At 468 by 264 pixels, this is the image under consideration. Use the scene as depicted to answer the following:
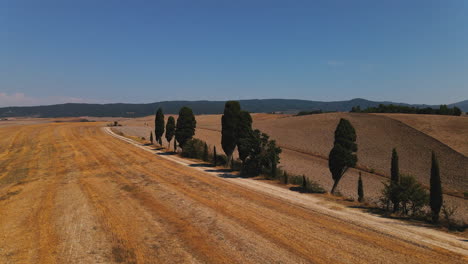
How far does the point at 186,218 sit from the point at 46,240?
5503mm

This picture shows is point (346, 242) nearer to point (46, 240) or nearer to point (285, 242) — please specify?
point (285, 242)

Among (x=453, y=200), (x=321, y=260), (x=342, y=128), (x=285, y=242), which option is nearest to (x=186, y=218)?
(x=285, y=242)

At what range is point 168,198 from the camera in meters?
15.3

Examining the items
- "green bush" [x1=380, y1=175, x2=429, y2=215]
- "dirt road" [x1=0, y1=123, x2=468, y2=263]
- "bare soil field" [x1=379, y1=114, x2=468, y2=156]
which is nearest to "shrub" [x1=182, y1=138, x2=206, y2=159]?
"dirt road" [x1=0, y1=123, x2=468, y2=263]

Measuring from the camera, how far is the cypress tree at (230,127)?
27.7 m

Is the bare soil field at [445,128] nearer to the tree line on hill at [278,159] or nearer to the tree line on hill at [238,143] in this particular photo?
the tree line on hill at [278,159]

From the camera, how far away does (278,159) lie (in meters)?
22.9

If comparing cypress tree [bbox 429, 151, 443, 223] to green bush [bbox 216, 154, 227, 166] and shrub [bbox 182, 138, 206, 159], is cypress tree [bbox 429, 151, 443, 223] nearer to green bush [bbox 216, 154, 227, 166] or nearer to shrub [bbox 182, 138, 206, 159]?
green bush [bbox 216, 154, 227, 166]

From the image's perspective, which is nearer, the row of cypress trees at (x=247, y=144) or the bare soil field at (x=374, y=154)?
the row of cypress trees at (x=247, y=144)

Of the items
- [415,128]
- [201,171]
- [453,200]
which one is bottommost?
[453,200]

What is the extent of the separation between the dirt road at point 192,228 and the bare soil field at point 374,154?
16.0 m

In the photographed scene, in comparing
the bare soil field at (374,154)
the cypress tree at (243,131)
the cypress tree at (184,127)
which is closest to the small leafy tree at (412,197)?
the bare soil field at (374,154)

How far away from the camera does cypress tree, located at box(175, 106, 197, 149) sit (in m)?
35.3

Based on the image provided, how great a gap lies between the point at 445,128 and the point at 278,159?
53826mm
